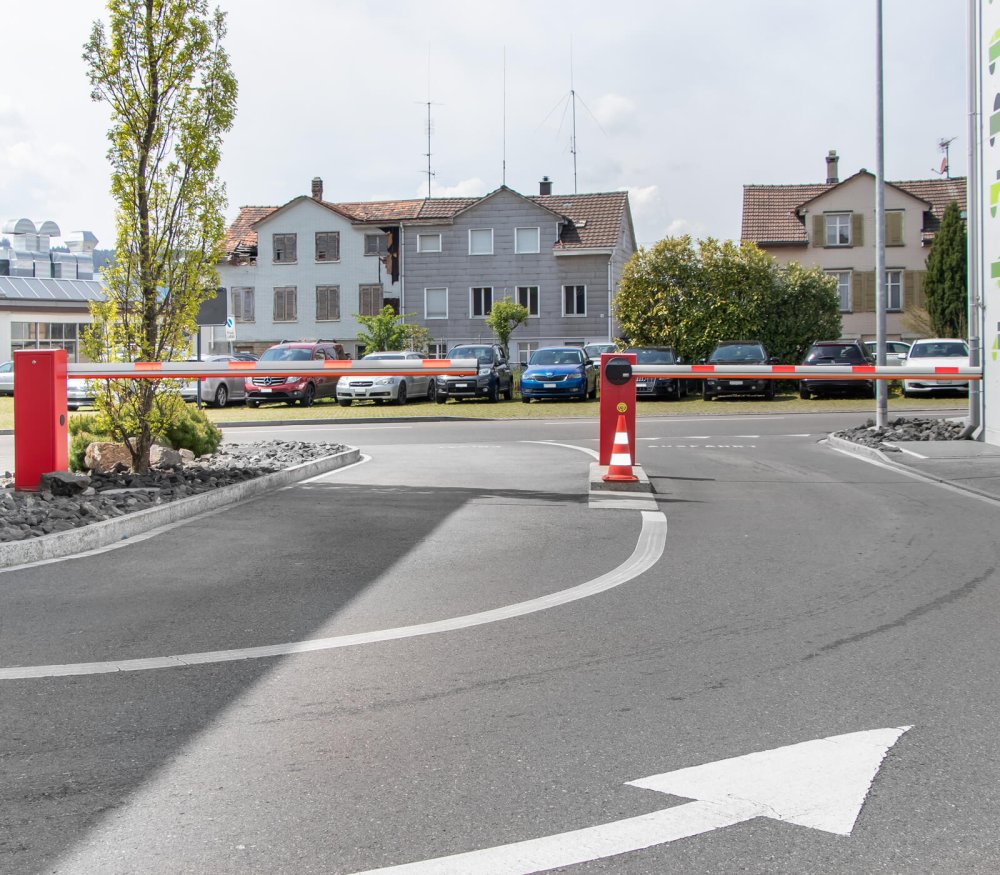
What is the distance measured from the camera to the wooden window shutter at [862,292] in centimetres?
5444

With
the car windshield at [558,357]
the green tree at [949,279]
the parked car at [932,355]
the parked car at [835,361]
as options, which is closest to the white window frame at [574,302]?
the green tree at [949,279]

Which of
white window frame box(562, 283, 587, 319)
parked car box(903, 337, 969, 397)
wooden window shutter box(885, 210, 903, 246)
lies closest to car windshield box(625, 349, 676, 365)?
parked car box(903, 337, 969, 397)

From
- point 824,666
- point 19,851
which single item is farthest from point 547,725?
point 19,851

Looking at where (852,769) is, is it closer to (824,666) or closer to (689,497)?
(824,666)

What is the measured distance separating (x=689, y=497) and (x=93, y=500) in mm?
6047

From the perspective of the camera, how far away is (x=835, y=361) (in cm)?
3469

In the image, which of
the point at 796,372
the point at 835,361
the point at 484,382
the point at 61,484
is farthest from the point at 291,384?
the point at 61,484

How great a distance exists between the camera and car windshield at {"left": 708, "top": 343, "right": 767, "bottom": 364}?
34.4m

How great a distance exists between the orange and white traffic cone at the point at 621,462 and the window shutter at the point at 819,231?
44.8 meters

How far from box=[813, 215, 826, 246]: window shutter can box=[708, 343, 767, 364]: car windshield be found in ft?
71.8

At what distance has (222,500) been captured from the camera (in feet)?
39.0

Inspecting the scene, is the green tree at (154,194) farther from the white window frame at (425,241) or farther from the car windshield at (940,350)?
the white window frame at (425,241)

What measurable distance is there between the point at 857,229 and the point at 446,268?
1918cm

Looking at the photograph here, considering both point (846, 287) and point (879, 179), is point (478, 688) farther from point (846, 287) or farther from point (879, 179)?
point (846, 287)
